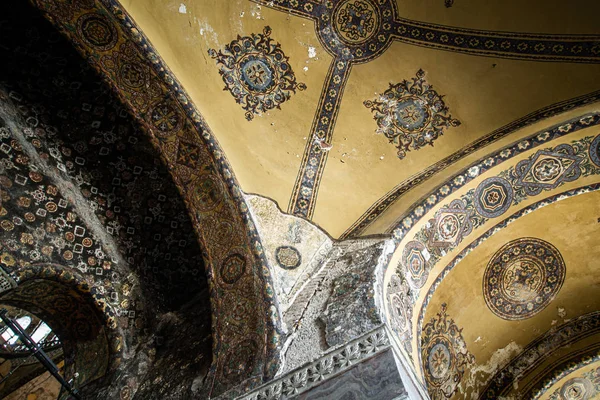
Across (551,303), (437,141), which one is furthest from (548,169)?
(551,303)

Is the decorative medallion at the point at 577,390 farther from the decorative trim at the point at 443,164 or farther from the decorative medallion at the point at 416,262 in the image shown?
the decorative trim at the point at 443,164

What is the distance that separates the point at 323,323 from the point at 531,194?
6.80 ft

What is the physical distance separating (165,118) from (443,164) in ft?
8.46

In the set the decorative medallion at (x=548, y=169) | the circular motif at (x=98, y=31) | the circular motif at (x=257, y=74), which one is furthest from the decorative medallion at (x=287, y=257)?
the circular motif at (x=98, y=31)

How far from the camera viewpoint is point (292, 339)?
380 cm

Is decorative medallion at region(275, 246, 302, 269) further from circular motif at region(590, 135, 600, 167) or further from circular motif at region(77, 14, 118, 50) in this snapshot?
circular motif at region(590, 135, 600, 167)

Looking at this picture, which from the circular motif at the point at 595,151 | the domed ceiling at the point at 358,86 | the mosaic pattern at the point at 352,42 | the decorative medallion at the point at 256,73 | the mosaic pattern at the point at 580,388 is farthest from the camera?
the mosaic pattern at the point at 580,388

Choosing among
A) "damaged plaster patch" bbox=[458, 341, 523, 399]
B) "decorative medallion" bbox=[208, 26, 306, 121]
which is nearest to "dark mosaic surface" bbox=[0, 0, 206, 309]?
"decorative medallion" bbox=[208, 26, 306, 121]

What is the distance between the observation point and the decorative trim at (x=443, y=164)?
421cm

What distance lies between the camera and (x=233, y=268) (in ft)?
14.7

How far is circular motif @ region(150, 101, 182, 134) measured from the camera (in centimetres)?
446

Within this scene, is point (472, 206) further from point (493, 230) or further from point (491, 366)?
point (491, 366)

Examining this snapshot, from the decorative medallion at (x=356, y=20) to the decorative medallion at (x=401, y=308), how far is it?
2.36 metres

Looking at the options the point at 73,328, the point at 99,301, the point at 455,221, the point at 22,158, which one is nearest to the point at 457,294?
the point at 455,221
